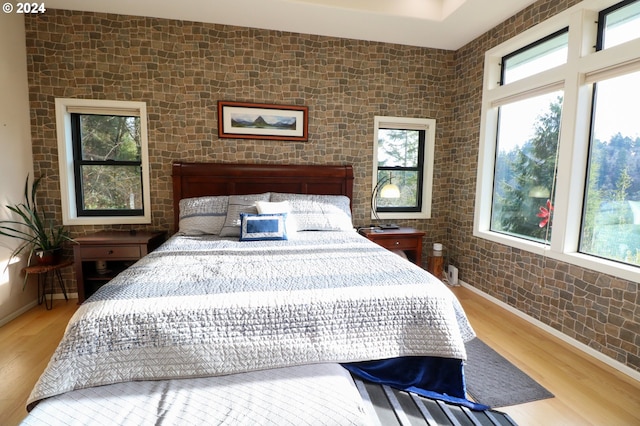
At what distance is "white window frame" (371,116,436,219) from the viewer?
3518mm

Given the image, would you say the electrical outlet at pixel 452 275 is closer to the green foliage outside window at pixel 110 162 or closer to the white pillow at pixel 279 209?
the white pillow at pixel 279 209

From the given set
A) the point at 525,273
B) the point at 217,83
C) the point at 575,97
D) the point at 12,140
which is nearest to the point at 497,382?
the point at 525,273

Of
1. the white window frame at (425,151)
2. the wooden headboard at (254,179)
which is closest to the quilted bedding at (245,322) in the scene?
the wooden headboard at (254,179)

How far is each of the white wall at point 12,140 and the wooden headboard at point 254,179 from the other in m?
1.26

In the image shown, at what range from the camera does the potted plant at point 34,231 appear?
105 inches

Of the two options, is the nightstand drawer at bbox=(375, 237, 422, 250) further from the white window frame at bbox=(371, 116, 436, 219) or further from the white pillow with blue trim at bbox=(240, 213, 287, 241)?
the white pillow with blue trim at bbox=(240, 213, 287, 241)

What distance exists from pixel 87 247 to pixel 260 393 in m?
2.37

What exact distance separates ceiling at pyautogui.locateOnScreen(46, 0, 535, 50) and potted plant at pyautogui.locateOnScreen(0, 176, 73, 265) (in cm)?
181

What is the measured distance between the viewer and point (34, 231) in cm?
282

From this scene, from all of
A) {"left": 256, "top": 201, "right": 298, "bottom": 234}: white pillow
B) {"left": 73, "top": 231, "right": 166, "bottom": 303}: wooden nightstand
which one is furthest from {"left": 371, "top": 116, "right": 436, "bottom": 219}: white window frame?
{"left": 73, "top": 231, "right": 166, "bottom": 303}: wooden nightstand

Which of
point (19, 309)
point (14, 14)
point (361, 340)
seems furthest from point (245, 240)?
point (14, 14)

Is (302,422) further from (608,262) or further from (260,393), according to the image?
(608,262)

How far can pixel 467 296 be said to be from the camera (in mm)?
3256

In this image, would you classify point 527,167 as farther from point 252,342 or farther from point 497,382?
point 252,342
